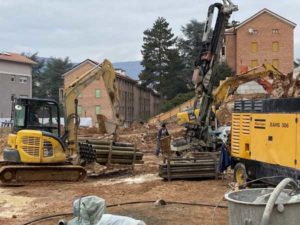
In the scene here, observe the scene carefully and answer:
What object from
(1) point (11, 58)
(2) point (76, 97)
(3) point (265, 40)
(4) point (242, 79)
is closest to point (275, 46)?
(3) point (265, 40)

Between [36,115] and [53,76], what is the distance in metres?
80.4

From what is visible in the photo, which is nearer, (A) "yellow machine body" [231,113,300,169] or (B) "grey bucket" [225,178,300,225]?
(B) "grey bucket" [225,178,300,225]

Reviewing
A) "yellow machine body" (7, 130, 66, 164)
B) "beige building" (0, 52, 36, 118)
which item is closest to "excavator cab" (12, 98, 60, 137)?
"yellow machine body" (7, 130, 66, 164)

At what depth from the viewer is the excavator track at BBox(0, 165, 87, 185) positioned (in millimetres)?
14519

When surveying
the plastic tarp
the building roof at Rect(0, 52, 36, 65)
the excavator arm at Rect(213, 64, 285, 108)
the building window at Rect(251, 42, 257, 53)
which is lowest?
the plastic tarp

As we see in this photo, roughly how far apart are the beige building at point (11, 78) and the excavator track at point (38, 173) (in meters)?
50.2

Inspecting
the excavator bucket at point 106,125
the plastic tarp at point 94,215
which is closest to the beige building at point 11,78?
the excavator bucket at point 106,125

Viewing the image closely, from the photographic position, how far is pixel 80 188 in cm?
1384

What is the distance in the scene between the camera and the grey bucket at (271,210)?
451 centimetres

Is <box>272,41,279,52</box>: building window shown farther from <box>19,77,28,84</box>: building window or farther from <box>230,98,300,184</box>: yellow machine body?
<box>230,98,300,184</box>: yellow machine body

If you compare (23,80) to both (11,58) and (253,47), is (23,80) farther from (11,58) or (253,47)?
(253,47)

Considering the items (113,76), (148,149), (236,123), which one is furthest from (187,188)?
(148,149)

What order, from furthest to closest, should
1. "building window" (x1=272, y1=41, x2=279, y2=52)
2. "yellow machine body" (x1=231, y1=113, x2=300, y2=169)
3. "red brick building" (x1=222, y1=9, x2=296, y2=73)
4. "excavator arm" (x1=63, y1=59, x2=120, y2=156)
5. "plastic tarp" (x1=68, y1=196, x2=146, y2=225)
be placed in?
"building window" (x1=272, y1=41, x2=279, y2=52), "red brick building" (x1=222, y1=9, x2=296, y2=73), "excavator arm" (x1=63, y1=59, x2=120, y2=156), "yellow machine body" (x1=231, y1=113, x2=300, y2=169), "plastic tarp" (x1=68, y1=196, x2=146, y2=225)

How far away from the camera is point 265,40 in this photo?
217ft
